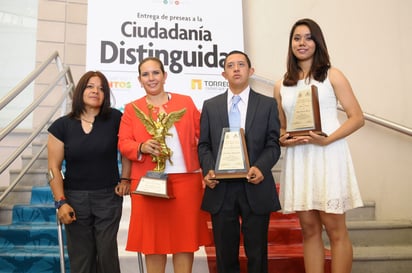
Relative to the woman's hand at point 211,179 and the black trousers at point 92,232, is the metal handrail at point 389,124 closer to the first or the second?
the woman's hand at point 211,179

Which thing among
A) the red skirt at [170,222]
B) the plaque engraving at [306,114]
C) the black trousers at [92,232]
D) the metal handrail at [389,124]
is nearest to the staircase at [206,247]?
the black trousers at [92,232]

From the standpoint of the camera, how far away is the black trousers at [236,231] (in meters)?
1.65

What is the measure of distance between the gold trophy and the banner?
2.35 metres

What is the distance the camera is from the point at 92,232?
181cm

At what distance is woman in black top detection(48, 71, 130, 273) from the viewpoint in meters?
1.77

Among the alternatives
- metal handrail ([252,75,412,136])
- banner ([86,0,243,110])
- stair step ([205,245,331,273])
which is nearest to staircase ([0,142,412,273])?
stair step ([205,245,331,273])

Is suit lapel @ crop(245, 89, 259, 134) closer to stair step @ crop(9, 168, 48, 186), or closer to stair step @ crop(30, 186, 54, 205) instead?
stair step @ crop(30, 186, 54, 205)

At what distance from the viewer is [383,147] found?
12.0 ft

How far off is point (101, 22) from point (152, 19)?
0.58 m

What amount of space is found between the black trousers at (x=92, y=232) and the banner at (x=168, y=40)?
7.54ft

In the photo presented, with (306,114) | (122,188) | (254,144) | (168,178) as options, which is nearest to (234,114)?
(254,144)

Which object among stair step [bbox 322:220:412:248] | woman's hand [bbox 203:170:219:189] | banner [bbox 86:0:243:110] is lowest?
stair step [bbox 322:220:412:248]

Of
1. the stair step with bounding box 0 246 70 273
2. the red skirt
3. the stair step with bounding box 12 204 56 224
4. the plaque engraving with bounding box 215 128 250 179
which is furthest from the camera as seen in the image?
the stair step with bounding box 12 204 56 224

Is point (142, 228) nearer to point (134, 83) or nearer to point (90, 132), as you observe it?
point (90, 132)
